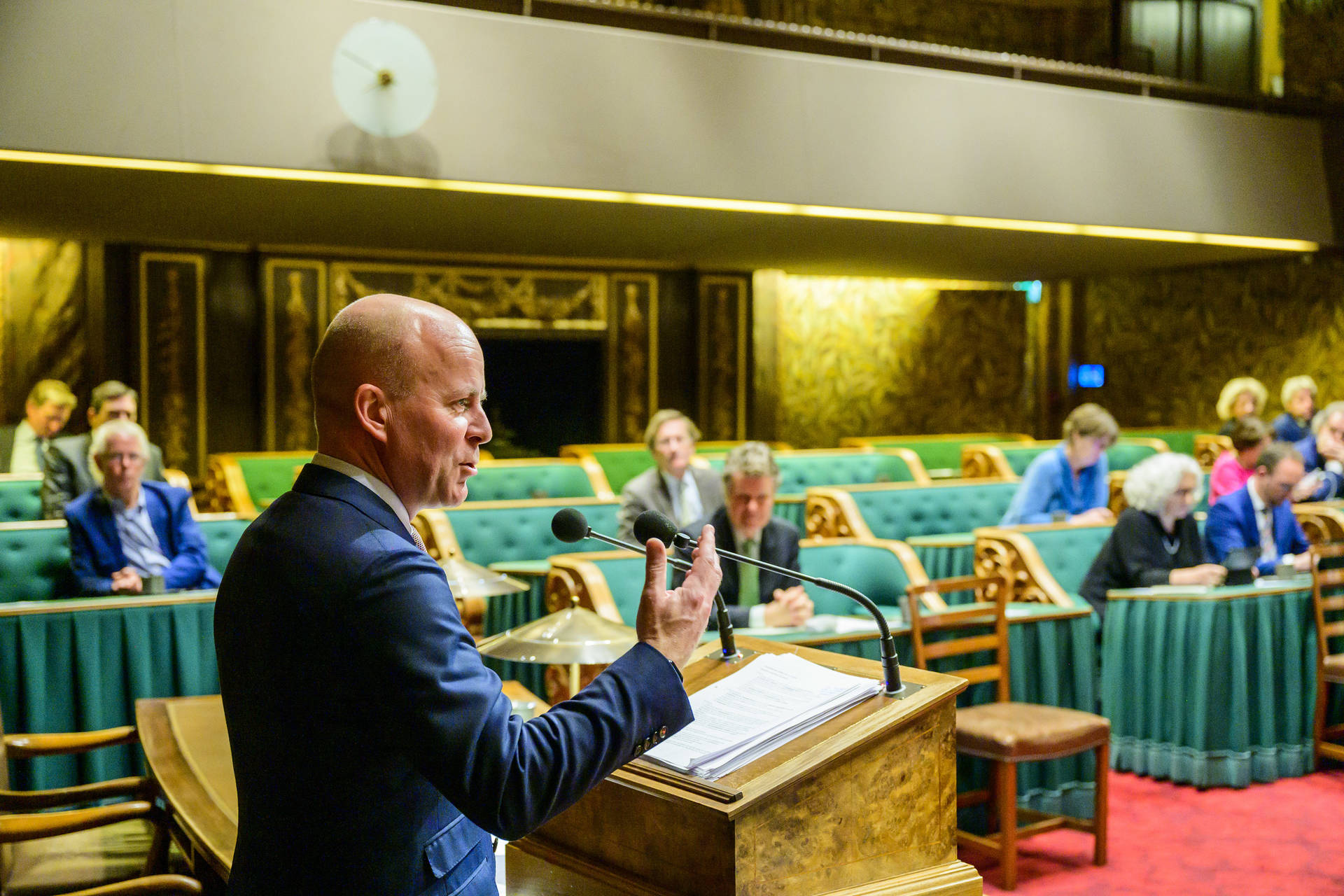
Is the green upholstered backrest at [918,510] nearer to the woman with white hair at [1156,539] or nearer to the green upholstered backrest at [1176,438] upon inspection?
the woman with white hair at [1156,539]

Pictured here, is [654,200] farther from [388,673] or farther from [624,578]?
[388,673]

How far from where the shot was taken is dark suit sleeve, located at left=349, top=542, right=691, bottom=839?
1073 millimetres

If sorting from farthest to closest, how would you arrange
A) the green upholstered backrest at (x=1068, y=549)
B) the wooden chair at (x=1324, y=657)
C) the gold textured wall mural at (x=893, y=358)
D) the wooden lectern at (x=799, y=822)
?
the gold textured wall mural at (x=893, y=358), the green upholstered backrest at (x=1068, y=549), the wooden chair at (x=1324, y=657), the wooden lectern at (x=799, y=822)

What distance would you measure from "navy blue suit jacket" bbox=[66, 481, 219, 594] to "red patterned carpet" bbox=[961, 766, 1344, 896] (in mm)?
3145

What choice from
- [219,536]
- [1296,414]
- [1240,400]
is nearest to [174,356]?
[219,536]

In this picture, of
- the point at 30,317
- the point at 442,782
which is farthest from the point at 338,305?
the point at 442,782

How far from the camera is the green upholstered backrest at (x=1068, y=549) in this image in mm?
5551

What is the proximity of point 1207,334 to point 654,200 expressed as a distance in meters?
7.09

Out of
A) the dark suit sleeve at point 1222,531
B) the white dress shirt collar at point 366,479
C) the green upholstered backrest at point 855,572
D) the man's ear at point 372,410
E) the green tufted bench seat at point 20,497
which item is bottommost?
the green upholstered backrest at point 855,572

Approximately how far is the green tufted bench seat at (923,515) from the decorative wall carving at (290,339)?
16.0 feet

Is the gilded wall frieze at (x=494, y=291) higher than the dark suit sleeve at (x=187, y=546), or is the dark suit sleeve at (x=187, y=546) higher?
the gilded wall frieze at (x=494, y=291)

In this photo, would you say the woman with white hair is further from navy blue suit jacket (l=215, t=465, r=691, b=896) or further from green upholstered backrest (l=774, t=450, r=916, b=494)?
navy blue suit jacket (l=215, t=465, r=691, b=896)

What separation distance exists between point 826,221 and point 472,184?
108 inches

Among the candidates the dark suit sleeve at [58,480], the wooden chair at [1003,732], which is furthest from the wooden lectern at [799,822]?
the dark suit sleeve at [58,480]
